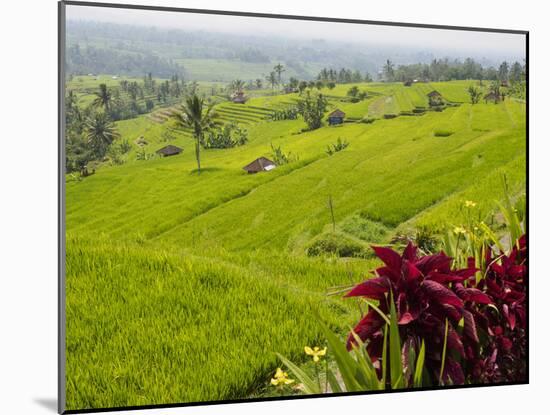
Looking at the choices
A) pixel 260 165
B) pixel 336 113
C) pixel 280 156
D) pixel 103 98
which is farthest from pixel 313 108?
pixel 103 98

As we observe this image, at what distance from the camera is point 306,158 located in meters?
5.51

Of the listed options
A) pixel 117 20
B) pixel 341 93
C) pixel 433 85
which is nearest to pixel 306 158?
pixel 341 93

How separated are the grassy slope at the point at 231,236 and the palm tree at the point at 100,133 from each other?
113mm

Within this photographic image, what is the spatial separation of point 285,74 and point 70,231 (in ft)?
5.70

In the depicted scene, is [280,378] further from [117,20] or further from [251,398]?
[117,20]

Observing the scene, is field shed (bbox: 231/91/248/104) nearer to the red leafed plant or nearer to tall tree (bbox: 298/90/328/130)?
tall tree (bbox: 298/90/328/130)

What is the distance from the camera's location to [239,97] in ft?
17.4

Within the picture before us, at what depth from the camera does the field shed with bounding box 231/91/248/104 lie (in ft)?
17.4

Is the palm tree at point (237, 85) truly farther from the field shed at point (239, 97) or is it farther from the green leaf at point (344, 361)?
the green leaf at point (344, 361)

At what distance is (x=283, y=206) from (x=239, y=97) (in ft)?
2.52

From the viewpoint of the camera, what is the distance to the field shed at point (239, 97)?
5297 millimetres

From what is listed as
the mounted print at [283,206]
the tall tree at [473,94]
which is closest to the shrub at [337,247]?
the mounted print at [283,206]

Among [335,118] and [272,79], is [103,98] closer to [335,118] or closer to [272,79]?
[272,79]

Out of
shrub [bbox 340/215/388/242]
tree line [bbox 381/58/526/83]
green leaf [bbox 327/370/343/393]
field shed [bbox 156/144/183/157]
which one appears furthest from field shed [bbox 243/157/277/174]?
green leaf [bbox 327/370/343/393]
